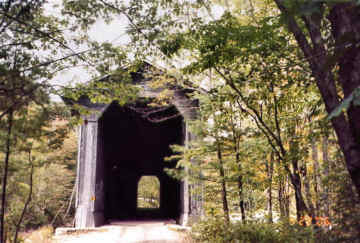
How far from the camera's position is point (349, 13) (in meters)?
2.80

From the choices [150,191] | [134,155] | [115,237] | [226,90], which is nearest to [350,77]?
[226,90]

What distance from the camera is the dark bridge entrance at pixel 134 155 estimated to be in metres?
15.2

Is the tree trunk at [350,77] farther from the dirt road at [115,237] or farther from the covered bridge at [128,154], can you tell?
the dirt road at [115,237]

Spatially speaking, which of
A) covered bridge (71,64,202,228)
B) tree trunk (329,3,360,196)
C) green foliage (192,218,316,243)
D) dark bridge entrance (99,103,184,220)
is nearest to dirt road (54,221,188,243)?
covered bridge (71,64,202,228)

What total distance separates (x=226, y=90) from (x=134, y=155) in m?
14.4

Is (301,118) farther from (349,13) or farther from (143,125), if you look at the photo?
(143,125)

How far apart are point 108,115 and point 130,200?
1086cm

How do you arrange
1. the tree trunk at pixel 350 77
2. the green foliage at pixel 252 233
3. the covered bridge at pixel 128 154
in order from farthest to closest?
1. the covered bridge at pixel 128 154
2. the green foliage at pixel 252 233
3. the tree trunk at pixel 350 77

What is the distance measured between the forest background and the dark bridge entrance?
669 centimetres

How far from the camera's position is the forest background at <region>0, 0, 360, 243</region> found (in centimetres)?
322

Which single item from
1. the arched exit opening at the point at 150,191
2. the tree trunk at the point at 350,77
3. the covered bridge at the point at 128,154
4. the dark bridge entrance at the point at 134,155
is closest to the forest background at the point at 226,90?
the tree trunk at the point at 350,77

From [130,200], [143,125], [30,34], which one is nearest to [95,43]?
[30,34]

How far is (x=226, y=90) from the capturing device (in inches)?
260

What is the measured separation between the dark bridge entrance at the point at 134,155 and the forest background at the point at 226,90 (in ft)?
22.0
